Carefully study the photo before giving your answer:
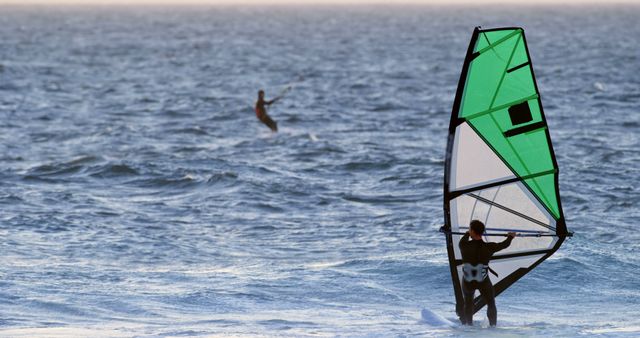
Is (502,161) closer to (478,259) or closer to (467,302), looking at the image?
(478,259)

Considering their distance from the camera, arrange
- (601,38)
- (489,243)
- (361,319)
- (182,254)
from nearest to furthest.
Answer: (489,243), (361,319), (182,254), (601,38)

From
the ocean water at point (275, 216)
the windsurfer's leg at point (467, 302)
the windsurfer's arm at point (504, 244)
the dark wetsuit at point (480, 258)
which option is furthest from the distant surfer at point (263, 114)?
the windsurfer's arm at point (504, 244)

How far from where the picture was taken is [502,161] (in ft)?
35.3

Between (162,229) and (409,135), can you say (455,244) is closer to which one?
(162,229)

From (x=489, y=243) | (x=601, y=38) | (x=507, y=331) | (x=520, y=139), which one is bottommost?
(x=601, y=38)

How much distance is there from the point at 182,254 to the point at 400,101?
2359 cm

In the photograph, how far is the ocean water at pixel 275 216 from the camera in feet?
38.5

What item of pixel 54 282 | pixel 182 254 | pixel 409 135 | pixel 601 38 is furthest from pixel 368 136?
pixel 601 38

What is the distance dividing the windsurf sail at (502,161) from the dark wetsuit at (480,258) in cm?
23

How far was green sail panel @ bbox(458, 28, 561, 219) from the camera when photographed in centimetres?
1050

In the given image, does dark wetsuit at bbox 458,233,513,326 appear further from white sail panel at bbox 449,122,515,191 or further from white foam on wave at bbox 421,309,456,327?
white sail panel at bbox 449,122,515,191

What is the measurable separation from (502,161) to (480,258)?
1.08m

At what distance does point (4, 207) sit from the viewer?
61.0 feet

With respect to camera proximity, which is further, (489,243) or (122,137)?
(122,137)
